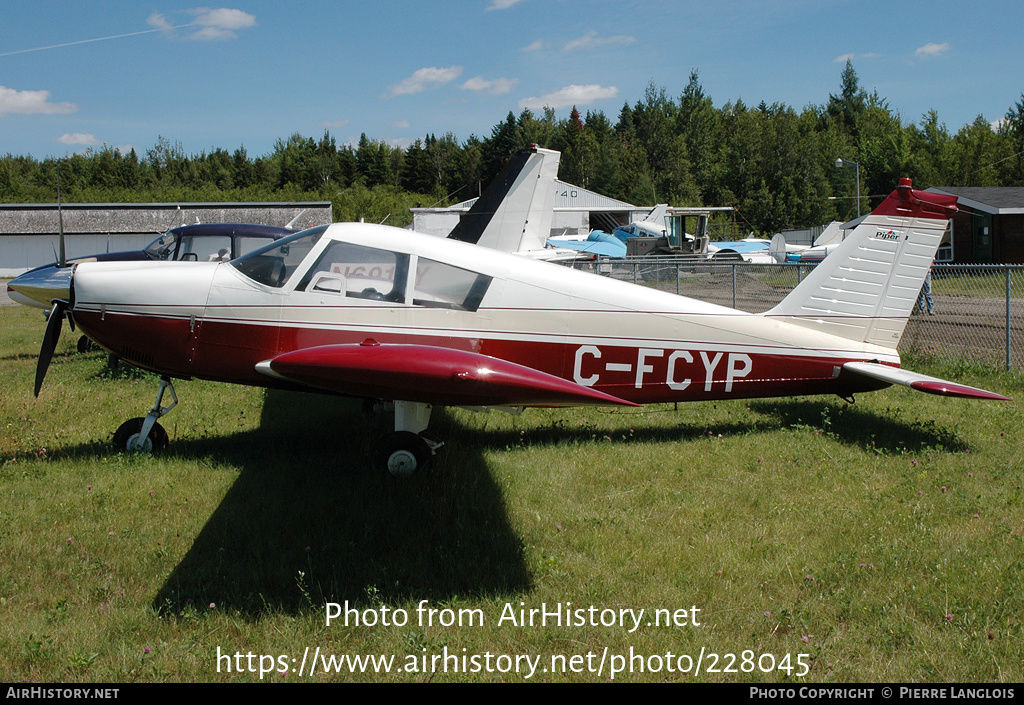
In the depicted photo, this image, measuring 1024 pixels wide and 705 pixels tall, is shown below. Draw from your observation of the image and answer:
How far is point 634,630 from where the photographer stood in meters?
3.62

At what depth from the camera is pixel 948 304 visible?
62.3 ft

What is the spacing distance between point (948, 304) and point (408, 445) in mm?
18547

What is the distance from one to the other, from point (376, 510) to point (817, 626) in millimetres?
2894

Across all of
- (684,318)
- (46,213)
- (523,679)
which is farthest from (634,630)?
(46,213)

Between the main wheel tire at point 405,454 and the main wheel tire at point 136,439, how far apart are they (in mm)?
2346

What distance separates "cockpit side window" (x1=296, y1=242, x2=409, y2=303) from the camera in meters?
5.62

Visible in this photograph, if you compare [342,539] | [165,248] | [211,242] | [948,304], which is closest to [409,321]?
[342,539]

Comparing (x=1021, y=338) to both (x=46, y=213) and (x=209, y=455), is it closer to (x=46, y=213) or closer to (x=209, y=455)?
(x=209, y=455)

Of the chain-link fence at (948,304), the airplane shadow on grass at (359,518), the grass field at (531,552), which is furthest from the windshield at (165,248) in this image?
the chain-link fence at (948,304)

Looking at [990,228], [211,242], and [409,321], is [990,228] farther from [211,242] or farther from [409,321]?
[409,321]

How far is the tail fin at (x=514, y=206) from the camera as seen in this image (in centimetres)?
1320

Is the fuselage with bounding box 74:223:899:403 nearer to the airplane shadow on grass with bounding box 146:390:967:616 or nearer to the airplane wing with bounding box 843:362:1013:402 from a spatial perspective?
the airplane shadow on grass with bounding box 146:390:967:616

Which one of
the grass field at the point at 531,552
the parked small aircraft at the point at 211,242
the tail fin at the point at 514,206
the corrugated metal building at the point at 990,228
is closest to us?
the grass field at the point at 531,552

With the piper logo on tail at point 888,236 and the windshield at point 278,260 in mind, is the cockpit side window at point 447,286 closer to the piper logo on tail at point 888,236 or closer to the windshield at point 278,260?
the windshield at point 278,260
